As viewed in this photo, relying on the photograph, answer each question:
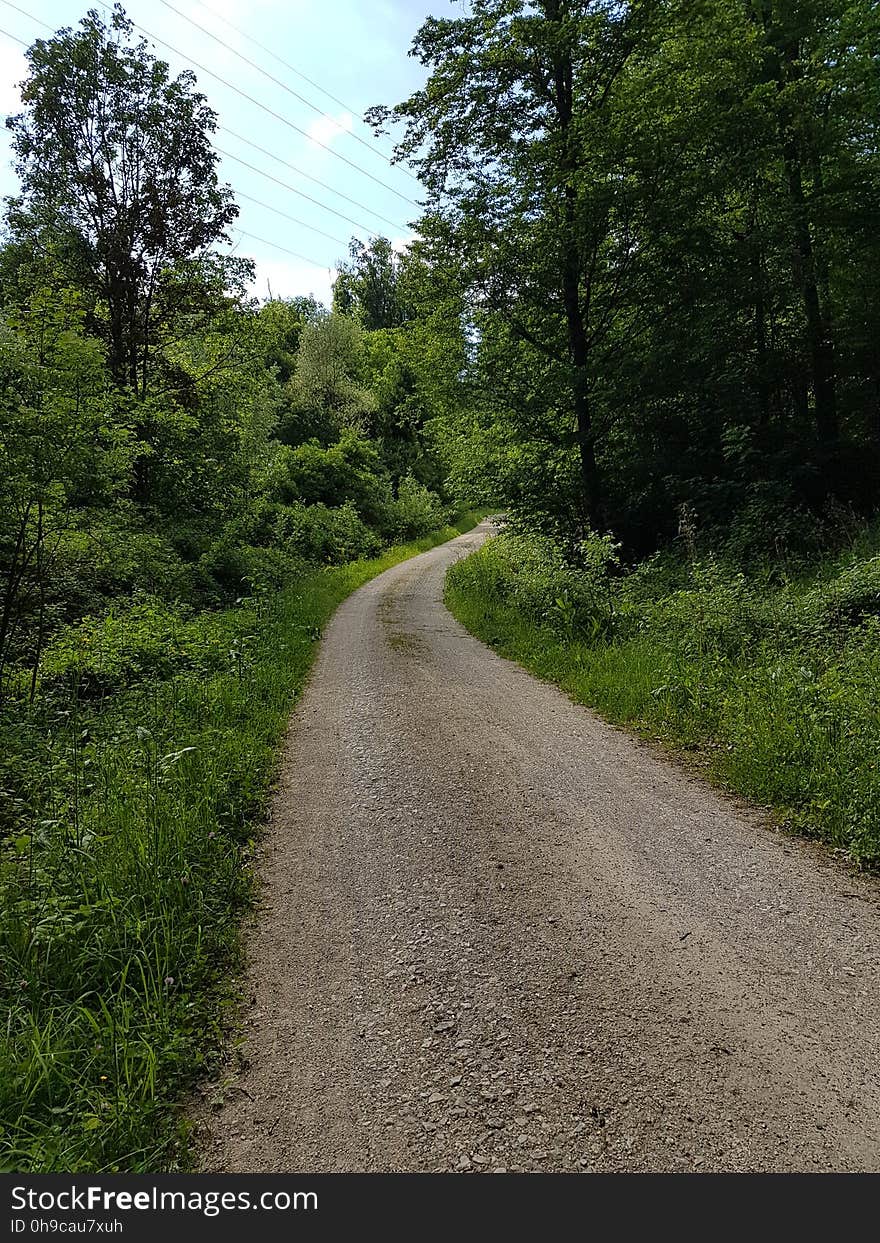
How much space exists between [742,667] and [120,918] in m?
5.59

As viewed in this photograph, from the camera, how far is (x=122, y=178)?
1337cm

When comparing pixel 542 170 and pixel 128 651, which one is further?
pixel 542 170

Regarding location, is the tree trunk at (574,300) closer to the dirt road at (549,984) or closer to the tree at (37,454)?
the tree at (37,454)

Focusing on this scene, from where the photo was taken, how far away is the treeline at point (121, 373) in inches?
269

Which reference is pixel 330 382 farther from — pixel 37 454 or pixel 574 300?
pixel 37 454

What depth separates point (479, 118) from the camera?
1001 centimetres

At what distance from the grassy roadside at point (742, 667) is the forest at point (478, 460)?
3cm

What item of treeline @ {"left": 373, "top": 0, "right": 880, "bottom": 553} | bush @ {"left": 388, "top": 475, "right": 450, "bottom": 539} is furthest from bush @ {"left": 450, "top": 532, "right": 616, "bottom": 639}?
bush @ {"left": 388, "top": 475, "right": 450, "bottom": 539}

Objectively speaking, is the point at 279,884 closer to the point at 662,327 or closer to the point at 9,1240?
the point at 9,1240

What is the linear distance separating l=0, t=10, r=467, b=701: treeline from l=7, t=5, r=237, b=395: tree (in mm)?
32

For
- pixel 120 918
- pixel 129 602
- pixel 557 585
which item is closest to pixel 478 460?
pixel 557 585

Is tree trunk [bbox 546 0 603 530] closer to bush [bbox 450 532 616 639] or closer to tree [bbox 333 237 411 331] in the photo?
bush [bbox 450 532 616 639]

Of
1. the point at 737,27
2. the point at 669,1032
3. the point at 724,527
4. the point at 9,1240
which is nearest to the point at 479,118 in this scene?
the point at 737,27

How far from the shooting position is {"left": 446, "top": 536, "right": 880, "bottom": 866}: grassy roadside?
423cm
